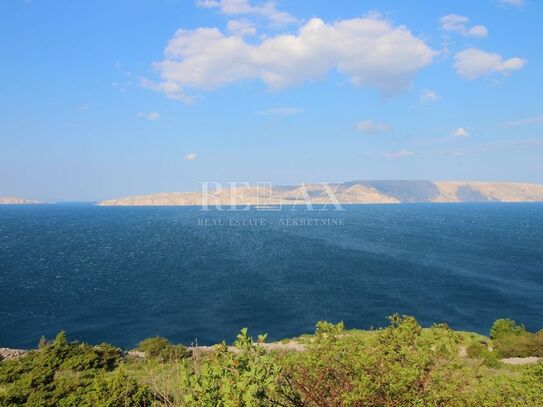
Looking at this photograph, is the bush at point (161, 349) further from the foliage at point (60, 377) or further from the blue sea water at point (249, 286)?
the blue sea water at point (249, 286)

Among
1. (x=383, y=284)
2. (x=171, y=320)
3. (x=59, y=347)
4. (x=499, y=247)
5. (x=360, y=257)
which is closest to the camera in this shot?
(x=59, y=347)

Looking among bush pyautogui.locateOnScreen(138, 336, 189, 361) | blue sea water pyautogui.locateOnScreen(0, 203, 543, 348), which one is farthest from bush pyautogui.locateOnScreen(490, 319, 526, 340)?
bush pyautogui.locateOnScreen(138, 336, 189, 361)

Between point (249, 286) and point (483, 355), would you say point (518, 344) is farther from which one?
point (249, 286)

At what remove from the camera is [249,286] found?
61.9 m

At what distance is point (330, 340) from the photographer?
8.83 meters

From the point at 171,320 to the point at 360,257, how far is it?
52612mm

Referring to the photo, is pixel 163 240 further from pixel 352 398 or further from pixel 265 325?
pixel 352 398

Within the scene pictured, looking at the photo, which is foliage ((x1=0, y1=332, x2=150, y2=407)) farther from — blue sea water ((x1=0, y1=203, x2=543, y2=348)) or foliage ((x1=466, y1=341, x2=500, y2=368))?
foliage ((x1=466, y1=341, x2=500, y2=368))

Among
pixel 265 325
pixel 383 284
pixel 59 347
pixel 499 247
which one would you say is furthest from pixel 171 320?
pixel 499 247

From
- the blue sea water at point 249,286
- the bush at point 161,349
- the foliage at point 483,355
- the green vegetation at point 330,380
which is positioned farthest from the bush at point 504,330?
the green vegetation at point 330,380

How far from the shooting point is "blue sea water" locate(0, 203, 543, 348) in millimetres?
45562

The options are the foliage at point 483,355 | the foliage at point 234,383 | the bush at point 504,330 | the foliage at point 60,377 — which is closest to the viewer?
the foliage at point 234,383

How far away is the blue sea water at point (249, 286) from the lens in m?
45.6

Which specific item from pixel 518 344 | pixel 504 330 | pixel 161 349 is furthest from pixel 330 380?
pixel 504 330
